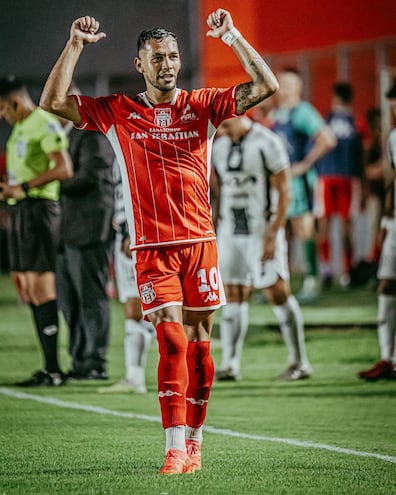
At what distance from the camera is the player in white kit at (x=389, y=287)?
10.6 m

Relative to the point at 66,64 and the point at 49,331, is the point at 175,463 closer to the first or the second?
the point at 66,64

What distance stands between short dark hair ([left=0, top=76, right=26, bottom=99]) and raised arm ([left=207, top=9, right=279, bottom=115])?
4165 millimetres

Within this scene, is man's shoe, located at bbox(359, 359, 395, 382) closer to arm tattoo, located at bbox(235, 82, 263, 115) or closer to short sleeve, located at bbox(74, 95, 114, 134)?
arm tattoo, located at bbox(235, 82, 263, 115)

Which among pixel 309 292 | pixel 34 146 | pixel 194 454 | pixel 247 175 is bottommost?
pixel 309 292

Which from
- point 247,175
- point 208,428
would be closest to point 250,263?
point 247,175

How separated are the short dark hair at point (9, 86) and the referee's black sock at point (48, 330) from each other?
1.70 metres

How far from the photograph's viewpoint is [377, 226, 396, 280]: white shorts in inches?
420

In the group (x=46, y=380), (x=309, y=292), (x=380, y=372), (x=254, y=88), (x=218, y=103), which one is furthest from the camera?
(x=309, y=292)

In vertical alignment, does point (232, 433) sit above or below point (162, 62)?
below

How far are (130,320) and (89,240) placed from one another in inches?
37.3

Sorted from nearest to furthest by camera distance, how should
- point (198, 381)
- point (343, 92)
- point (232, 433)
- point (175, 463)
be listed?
point (175, 463)
point (198, 381)
point (232, 433)
point (343, 92)

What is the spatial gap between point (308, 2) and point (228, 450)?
43.0 ft

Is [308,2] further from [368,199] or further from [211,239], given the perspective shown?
[211,239]

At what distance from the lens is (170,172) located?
22.7ft
